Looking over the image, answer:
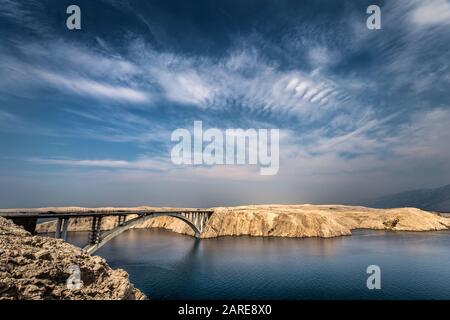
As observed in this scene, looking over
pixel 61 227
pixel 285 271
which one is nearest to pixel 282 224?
pixel 285 271

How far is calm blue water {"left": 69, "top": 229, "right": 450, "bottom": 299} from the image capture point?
36.2 meters

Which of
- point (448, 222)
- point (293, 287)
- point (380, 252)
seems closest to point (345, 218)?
point (448, 222)

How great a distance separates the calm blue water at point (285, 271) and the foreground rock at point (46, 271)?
20625 mm

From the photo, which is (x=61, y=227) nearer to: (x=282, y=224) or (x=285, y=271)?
(x=285, y=271)

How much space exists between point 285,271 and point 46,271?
41345 millimetres

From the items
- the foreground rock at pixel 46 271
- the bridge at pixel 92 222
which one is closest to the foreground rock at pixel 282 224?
the bridge at pixel 92 222

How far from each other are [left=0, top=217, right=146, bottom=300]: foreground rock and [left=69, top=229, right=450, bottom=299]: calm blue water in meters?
20.6
